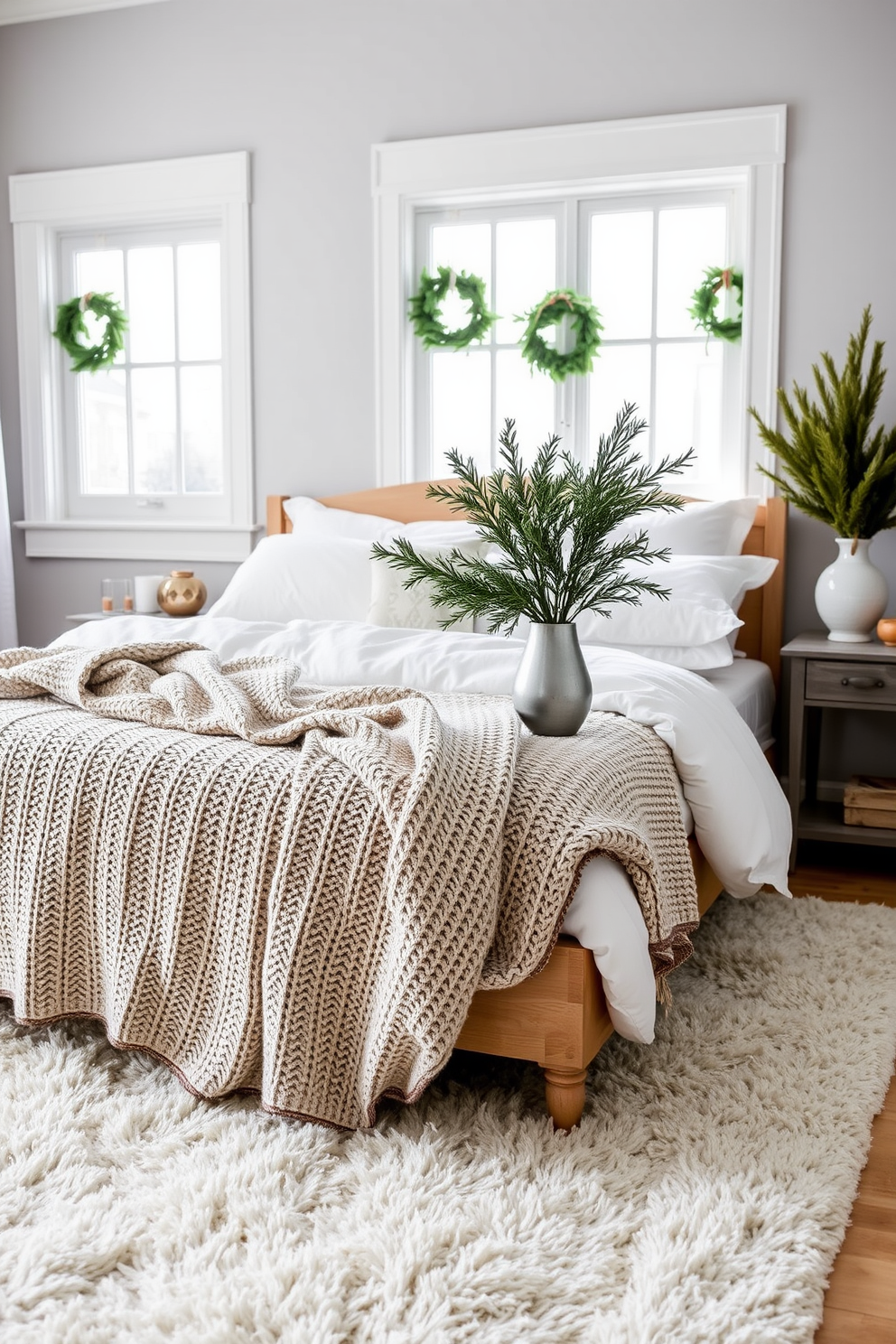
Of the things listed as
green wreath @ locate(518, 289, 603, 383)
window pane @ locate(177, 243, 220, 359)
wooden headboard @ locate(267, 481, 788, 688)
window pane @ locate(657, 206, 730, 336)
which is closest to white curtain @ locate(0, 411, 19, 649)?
window pane @ locate(177, 243, 220, 359)

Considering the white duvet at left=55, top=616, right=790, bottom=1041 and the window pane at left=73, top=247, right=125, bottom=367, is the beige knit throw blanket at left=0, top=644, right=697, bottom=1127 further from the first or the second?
the window pane at left=73, top=247, right=125, bottom=367

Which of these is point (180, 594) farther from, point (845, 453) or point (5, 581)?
point (845, 453)

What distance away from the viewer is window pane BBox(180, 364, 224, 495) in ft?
13.8

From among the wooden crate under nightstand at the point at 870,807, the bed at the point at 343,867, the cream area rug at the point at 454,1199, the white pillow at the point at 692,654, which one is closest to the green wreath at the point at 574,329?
the white pillow at the point at 692,654

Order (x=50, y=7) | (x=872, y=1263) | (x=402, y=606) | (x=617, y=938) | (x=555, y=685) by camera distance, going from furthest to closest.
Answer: (x=50, y=7)
(x=402, y=606)
(x=555, y=685)
(x=617, y=938)
(x=872, y=1263)

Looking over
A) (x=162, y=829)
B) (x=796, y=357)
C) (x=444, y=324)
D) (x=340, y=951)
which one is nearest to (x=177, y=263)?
(x=444, y=324)

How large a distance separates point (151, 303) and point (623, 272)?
1686 mm

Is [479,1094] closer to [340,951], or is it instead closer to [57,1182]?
[340,951]

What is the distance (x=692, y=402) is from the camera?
12.1 feet

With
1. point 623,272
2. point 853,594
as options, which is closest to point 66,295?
point 623,272

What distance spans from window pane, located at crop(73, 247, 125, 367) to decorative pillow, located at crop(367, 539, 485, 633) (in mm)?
1782

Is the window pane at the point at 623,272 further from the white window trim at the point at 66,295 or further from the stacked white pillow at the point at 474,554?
the white window trim at the point at 66,295

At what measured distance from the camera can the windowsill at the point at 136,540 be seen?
4.13 m

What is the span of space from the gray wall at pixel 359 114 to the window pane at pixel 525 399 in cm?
44
